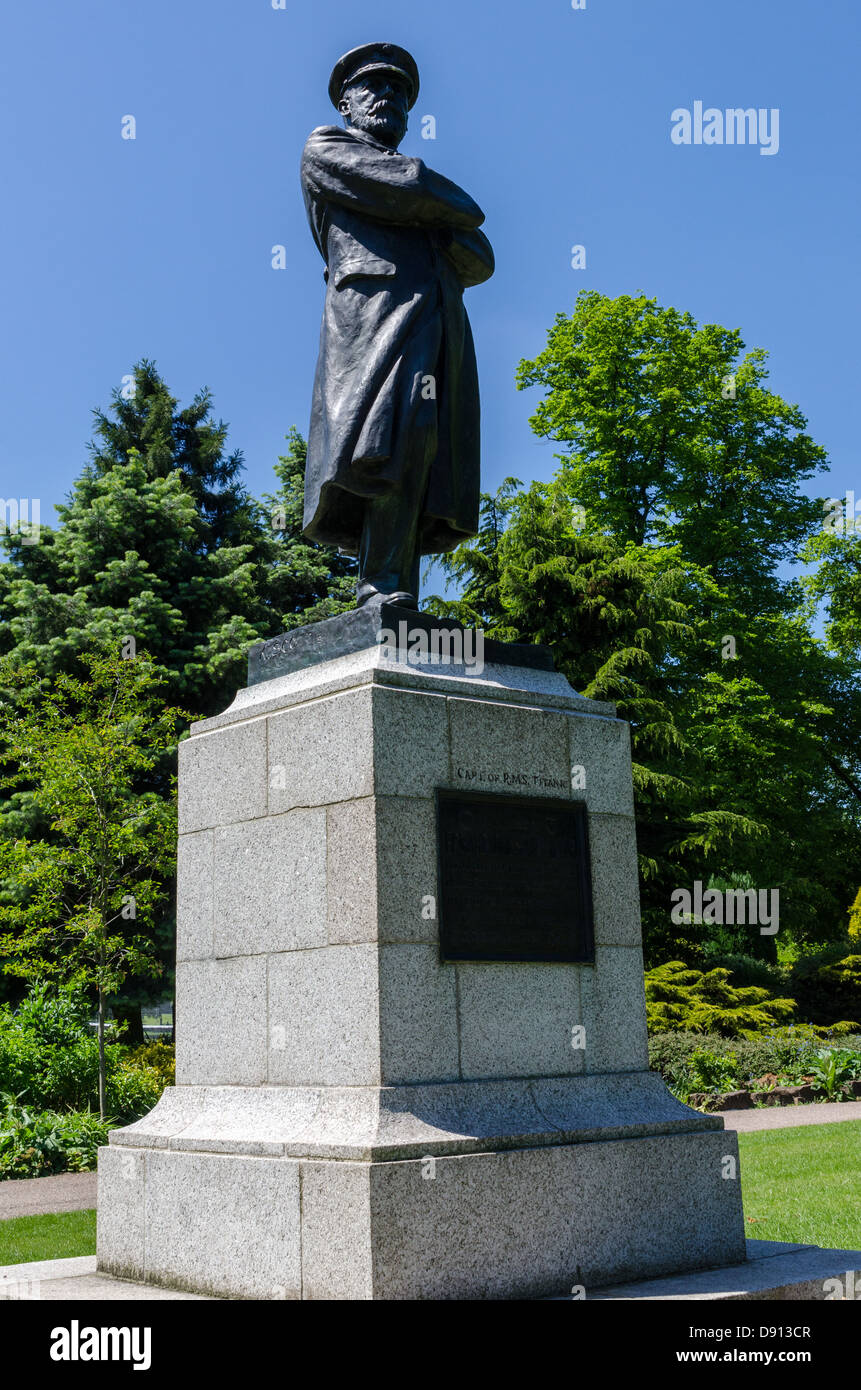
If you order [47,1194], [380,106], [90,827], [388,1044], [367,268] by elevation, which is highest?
[380,106]

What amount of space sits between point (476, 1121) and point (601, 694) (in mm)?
16983

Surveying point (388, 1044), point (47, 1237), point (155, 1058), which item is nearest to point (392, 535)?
point (388, 1044)

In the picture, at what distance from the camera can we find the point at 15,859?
1592cm

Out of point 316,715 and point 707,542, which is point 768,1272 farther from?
point 707,542

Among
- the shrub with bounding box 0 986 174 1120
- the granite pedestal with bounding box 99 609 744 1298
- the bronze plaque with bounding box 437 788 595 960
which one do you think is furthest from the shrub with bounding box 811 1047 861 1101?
the bronze plaque with bounding box 437 788 595 960

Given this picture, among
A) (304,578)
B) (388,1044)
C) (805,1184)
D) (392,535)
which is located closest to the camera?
(388,1044)

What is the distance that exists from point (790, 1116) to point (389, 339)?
435 inches

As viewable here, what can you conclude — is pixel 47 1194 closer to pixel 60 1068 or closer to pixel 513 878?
pixel 60 1068

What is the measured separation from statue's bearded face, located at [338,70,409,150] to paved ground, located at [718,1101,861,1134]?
32.8 ft

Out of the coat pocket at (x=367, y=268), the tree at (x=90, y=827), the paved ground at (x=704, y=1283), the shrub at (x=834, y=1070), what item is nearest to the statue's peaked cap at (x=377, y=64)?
the coat pocket at (x=367, y=268)

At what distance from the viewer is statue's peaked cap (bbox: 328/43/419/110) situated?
6957 millimetres

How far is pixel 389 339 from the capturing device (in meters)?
6.51
